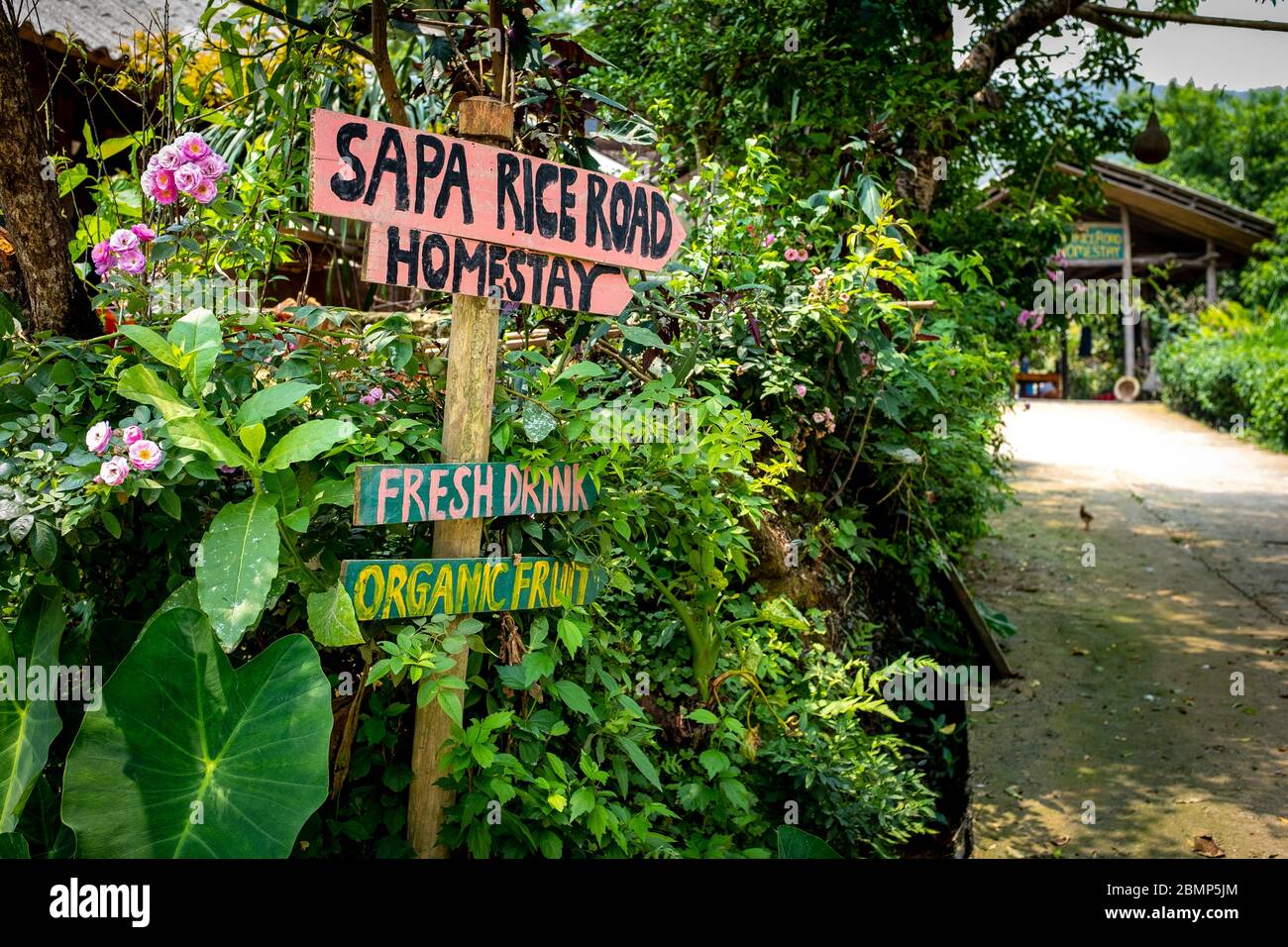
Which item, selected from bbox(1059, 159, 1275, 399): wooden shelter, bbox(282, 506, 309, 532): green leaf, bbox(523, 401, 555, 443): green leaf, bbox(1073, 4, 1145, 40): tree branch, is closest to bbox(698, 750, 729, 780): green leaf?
bbox(523, 401, 555, 443): green leaf

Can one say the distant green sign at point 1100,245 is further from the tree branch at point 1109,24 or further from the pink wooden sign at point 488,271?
the pink wooden sign at point 488,271

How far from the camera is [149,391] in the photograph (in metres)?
1.96

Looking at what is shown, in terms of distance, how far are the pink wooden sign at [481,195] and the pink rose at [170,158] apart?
35 cm

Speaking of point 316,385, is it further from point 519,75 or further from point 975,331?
point 975,331

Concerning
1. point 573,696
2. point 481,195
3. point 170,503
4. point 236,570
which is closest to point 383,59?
point 481,195

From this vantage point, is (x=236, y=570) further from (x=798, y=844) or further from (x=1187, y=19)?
(x=1187, y=19)

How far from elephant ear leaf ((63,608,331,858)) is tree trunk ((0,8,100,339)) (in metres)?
1.02

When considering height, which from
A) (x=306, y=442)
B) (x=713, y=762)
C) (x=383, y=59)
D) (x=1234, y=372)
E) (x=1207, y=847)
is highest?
(x=1234, y=372)

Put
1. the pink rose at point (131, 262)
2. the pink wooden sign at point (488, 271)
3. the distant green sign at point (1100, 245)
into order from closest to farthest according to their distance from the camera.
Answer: the pink wooden sign at point (488, 271), the pink rose at point (131, 262), the distant green sign at point (1100, 245)

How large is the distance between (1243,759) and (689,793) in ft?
7.67

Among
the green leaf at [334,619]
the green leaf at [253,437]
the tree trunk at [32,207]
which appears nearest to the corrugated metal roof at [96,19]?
the tree trunk at [32,207]

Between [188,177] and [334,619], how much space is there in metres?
1.02

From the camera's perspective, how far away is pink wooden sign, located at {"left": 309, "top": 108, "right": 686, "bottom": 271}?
202 cm

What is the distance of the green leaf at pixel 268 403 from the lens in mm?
1999
